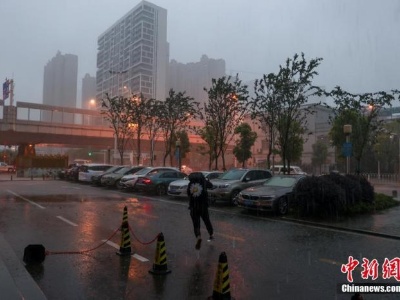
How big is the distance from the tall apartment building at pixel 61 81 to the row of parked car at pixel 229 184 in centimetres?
6275

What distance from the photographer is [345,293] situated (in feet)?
19.8

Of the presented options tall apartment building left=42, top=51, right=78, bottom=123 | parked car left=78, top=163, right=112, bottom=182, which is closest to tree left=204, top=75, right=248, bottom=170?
parked car left=78, top=163, right=112, bottom=182

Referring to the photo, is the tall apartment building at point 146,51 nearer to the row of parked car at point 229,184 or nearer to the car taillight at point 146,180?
the row of parked car at point 229,184

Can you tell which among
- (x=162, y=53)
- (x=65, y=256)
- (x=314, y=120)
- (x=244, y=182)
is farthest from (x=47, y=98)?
(x=65, y=256)

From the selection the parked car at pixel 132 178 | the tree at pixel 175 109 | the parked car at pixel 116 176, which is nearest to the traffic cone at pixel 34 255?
the parked car at pixel 132 178

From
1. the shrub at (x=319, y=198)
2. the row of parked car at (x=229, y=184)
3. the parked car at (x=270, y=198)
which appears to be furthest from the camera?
the row of parked car at (x=229, y=184)

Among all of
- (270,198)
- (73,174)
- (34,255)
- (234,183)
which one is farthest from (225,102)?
(34,255)

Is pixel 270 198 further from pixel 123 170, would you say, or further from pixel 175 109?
pixel 175 109

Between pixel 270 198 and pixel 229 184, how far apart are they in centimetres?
354

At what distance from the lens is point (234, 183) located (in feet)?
59.1

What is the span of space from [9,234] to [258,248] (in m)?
6.16

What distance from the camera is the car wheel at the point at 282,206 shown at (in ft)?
48.2

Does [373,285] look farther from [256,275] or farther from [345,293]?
[256,275]

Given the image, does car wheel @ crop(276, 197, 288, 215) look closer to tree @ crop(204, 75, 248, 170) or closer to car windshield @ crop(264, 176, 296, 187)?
car windshield @ crop(264, 176, 296, 187)
